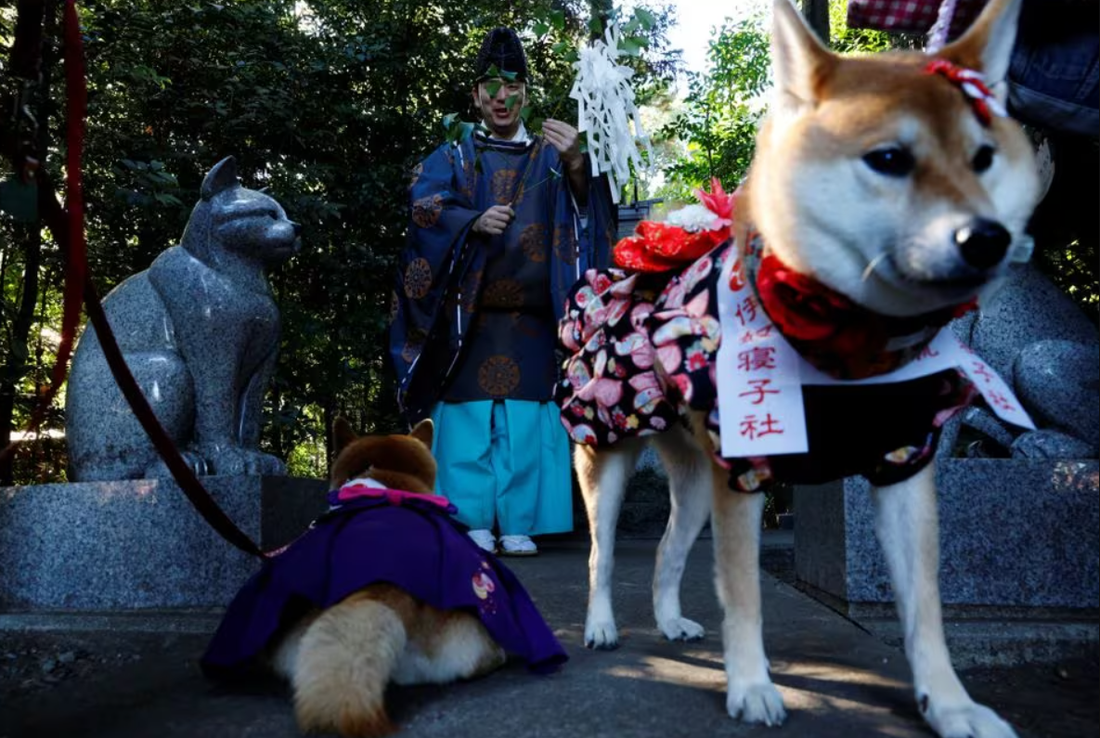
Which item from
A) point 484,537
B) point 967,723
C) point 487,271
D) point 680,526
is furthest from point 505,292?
point 967,723

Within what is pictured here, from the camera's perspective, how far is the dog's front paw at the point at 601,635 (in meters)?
2.77

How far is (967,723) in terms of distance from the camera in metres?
1.84

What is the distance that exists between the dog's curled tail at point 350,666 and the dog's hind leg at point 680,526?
1.08 metres

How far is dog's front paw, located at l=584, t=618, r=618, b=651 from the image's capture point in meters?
2.77

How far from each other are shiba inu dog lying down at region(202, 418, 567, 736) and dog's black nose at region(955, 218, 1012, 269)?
148 centimetres

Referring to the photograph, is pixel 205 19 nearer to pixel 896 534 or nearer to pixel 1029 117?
pixel 1029 117

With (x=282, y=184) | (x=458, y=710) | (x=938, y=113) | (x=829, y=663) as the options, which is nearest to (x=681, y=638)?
(x=829, y=663)

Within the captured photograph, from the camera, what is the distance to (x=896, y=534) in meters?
2.07

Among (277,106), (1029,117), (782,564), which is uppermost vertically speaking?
(277,106)

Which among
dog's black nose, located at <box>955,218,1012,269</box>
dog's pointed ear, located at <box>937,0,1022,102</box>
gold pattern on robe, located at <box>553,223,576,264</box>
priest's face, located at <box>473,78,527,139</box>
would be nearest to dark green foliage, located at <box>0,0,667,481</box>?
priest's face, located at <box>473,78,527,139</box>

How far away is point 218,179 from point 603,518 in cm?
223

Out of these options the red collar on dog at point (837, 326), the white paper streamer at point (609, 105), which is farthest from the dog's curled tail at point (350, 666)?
the white paper streamer at point (609, 105)

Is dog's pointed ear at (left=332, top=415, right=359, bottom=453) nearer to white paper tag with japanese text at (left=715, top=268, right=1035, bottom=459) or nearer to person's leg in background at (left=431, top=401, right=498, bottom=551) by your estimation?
white paper tag with japanese text at (left=715, top=268, right=1035, bottom=459)

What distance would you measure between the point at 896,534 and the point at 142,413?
1907mm
